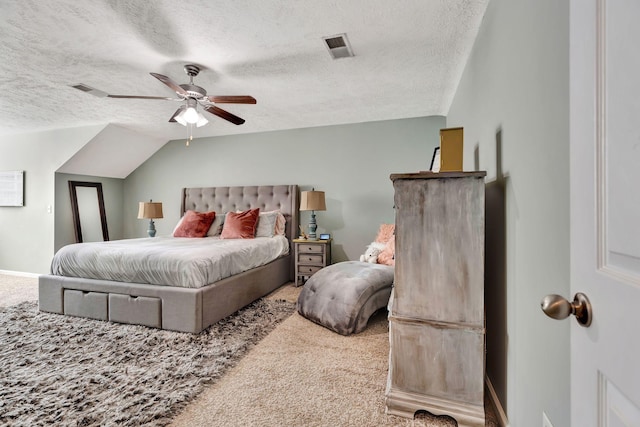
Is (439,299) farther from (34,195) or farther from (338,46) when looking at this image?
(34,195)

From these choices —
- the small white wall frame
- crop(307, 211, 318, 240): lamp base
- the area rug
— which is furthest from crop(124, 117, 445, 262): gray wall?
the small white wall frame

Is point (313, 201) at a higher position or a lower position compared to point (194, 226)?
higher

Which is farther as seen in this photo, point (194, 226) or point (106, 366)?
point (194, 226)

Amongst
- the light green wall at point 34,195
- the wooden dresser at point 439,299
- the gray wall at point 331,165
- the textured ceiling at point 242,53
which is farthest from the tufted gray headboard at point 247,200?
the wooden dresser at point 439,299

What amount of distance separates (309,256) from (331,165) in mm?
1389

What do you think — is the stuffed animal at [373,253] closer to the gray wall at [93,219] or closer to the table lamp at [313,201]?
the table lamp at [313,201]

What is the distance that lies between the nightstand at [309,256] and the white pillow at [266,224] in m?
0.38

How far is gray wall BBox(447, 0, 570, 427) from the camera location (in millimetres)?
935

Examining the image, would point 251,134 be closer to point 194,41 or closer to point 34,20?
point 194,41

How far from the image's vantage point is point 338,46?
2365 mm
